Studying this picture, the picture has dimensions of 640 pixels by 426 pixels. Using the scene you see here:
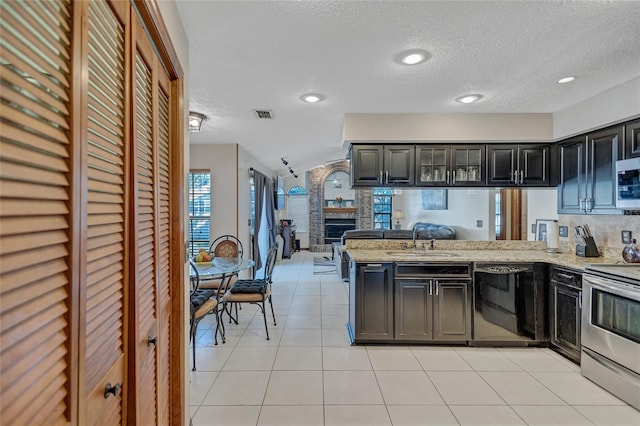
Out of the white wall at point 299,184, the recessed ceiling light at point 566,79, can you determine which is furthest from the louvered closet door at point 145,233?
the white wall at point 299,184

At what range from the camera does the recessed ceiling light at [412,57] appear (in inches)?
80.4

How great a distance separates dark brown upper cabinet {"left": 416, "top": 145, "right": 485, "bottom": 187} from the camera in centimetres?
344

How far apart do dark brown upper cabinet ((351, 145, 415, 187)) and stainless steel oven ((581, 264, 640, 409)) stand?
1.77 meters

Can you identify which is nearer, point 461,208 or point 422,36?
point 422,36

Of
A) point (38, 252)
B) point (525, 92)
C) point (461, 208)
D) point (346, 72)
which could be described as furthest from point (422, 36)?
point (461, 208)

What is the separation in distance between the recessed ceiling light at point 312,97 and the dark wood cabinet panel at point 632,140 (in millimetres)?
2572

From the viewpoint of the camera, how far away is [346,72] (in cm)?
234

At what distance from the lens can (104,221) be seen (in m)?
0.87

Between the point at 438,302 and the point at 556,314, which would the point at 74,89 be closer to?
the point at 438,302

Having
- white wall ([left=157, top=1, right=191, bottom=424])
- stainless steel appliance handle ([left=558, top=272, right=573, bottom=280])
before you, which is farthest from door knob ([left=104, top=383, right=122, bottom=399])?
stainless steel appliance handle ([left=558, top=272, right=573, bottom=280])

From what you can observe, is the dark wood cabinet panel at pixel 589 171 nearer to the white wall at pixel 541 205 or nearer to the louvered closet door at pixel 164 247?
the white wall at pixel 541 205

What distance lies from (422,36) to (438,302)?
91.3 inches

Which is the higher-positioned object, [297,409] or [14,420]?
[14,420]

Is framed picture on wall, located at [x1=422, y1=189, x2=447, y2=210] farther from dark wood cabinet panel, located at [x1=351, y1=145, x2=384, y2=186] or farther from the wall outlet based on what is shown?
dark wood cabinet panel, located at [x1=351, y1=145, x2=384, y2=186]
